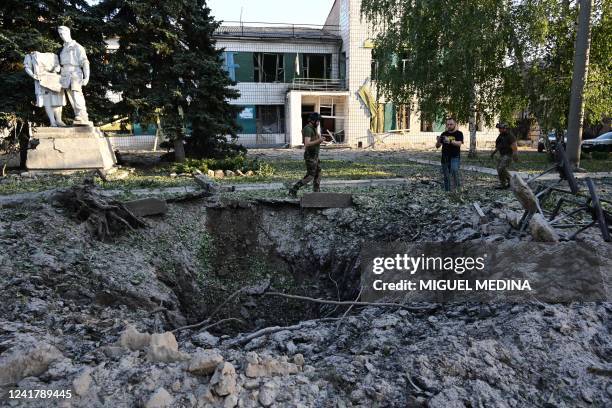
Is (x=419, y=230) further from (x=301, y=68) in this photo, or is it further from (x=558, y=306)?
(x=301, y=68)

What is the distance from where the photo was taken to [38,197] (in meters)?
6.13

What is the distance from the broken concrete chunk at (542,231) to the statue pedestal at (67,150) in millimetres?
11167

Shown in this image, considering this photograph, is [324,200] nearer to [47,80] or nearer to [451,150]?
[451,150]

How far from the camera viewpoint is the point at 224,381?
2.51 m

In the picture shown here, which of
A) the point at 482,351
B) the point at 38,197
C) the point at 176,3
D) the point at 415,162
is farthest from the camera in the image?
the point at 415,162

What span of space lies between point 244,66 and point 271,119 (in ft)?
12.6

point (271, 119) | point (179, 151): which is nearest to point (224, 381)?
point (179, 151)

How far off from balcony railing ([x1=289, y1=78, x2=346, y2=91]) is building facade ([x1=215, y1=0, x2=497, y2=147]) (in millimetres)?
65

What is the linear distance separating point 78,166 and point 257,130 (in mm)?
17146

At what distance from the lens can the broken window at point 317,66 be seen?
2853 cm

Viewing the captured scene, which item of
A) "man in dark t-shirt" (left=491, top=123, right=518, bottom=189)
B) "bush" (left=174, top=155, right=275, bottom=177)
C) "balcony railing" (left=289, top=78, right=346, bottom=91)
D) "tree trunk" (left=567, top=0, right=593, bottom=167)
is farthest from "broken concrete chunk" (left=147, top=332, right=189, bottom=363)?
"balcony railing" (left=289, top=78, right=346, bottom=91)

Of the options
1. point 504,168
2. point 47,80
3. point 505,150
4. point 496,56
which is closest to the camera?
point 505,150

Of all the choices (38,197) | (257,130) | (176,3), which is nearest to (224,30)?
(257,130)

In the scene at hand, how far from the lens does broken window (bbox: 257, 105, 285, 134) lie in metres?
28.3
